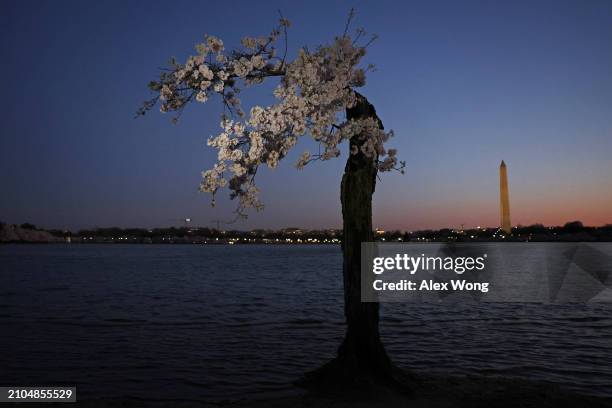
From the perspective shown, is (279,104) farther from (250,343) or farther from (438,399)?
(250,343)

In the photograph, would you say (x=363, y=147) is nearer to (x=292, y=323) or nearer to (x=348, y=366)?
(x=348, y=366)

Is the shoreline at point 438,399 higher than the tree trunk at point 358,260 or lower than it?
lower

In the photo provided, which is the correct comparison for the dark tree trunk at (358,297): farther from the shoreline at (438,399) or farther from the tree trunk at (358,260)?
the shoreline at (438,399)

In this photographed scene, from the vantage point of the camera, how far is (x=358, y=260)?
1302 centimetres

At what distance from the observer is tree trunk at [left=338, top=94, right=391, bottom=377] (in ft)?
42.8

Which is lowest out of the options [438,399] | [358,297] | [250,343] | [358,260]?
[250,343]

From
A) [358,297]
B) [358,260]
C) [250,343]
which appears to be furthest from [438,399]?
[250,343]

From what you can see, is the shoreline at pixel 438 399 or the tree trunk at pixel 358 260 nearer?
the shoreline at pixel 438 399

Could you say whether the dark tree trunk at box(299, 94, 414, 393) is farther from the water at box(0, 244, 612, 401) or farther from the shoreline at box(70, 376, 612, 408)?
the water at box(0, 244, 612, 401)

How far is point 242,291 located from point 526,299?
23118 mm

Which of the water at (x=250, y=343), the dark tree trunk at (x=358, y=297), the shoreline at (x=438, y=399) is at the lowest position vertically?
the water at (x=250, y=343)

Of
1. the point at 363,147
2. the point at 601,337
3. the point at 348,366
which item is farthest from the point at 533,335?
the point at 363,147

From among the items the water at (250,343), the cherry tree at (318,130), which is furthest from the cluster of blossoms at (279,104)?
the water at (250,343)

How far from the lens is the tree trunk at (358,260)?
42.8ft
